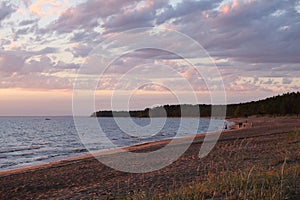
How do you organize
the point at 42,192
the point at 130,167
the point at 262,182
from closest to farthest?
the point at 262,182 < the point at 42,192 < the point at 130,167

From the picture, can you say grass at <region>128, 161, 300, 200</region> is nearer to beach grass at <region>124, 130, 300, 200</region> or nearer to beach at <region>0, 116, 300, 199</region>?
beach grass at <region>124, 130, 300, 200</region>

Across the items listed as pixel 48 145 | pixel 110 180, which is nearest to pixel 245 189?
pixel 110 180

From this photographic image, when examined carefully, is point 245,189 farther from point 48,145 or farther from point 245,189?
point 48,145

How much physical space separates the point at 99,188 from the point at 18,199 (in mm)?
2507

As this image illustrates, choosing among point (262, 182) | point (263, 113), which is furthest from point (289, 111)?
point (262, 182)

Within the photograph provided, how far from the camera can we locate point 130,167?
56.6ft

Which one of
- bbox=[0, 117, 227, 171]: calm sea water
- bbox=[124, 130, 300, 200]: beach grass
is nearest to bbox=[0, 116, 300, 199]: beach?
bbox=[124, 130, 300, 200]: beach grass

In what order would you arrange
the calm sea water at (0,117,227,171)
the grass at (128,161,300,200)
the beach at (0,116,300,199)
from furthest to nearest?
the calm sea water at (0,117,227,171) → the beach at (0,116,300,199) → the grass at (128,161,300,200)

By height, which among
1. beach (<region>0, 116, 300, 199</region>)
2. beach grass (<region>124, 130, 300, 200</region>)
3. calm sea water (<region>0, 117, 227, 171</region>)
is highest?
beach grass (<region>124, 130, 300, 200</region>)

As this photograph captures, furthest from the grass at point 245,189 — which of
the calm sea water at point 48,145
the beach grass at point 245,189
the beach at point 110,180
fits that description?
the calm sea water at point 48,145

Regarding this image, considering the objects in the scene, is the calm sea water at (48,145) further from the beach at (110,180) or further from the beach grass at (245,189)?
the beach grass at (245,189)

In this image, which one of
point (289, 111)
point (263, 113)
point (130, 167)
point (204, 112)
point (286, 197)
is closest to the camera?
point (286, 197)

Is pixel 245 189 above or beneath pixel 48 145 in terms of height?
above

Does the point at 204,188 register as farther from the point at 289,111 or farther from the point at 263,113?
the point at 263,113
